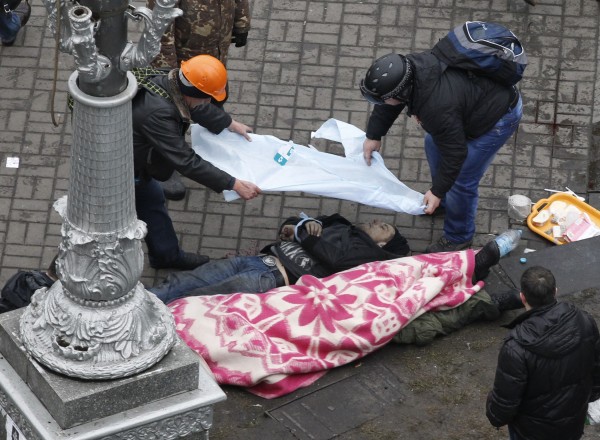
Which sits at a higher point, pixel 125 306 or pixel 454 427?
pixel 125 306

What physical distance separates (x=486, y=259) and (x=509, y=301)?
13.3 inches

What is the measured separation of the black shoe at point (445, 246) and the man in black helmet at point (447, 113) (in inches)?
8.6

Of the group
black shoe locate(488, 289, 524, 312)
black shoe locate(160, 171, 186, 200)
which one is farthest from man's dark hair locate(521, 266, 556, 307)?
black shoe locate(160, 171, 186, 200)

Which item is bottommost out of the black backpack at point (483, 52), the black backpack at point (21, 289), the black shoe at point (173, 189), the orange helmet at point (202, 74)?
the black shoe at point (173, 189)

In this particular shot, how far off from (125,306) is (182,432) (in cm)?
73

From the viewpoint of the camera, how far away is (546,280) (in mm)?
6145

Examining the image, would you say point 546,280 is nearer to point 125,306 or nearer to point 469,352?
point 469,352

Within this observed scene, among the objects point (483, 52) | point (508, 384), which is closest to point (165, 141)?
point (483, 52)

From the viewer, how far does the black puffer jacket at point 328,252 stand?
310 inches

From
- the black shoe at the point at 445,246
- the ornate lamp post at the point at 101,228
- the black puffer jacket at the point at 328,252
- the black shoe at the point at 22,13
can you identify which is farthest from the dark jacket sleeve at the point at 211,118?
the black shoe at the point at 22,13

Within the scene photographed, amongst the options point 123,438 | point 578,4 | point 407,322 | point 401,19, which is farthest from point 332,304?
point 578,4

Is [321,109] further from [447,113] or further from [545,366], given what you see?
[545,366]

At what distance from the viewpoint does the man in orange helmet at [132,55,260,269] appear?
741cm

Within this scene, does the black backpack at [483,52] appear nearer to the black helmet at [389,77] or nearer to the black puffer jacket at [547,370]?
the black helmet at [389,77]
